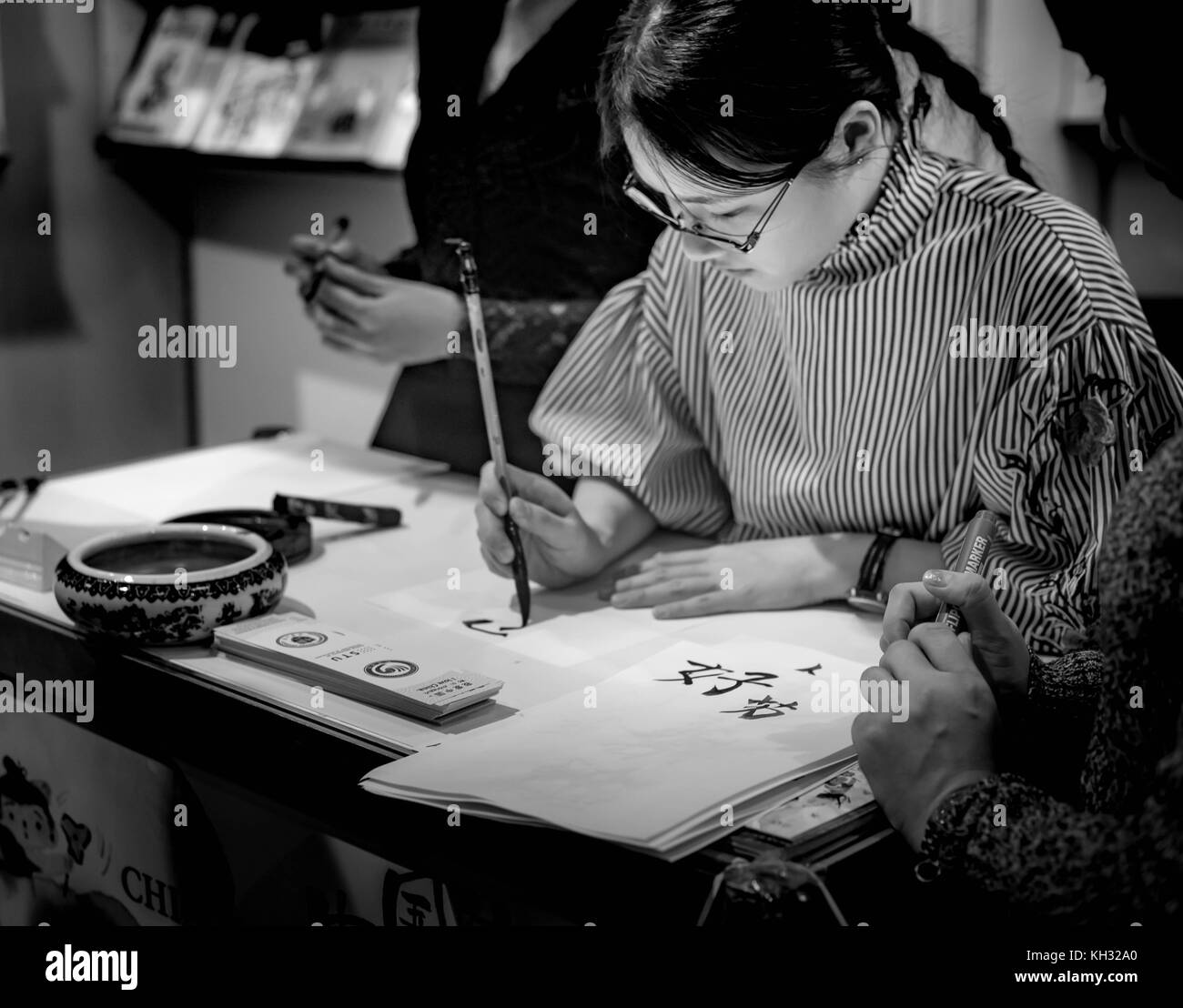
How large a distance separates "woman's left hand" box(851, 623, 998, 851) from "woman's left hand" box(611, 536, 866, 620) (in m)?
0.39

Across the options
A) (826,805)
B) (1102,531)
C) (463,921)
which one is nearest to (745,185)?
(1102,531)

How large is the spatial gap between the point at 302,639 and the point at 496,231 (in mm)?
912

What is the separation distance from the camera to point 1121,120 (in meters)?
0.84

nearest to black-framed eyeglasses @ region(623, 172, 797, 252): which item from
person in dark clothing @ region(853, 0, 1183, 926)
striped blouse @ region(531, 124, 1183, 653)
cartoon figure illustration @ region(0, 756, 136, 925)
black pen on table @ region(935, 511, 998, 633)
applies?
striped blouse @ region(531, 124, 1183, 653)

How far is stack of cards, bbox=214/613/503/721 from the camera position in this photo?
43.5 inches

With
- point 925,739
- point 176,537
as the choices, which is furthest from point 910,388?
point 176,537

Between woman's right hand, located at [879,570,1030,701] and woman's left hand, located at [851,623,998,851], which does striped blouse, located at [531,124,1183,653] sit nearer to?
woman's right hand, located at [879,570,1030,701]

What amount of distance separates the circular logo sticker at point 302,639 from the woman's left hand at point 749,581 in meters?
0.32

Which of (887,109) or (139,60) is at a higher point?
(139,60)

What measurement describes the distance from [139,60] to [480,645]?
252 cm

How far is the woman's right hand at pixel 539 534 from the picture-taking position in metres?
1.41

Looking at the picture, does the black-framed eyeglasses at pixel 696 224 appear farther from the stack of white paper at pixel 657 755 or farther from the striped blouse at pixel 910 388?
the stack of white paper at pixel 657 755

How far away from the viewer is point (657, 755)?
40.0 inches

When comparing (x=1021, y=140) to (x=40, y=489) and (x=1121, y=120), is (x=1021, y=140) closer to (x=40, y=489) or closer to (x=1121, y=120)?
(x=1121, y=120)
